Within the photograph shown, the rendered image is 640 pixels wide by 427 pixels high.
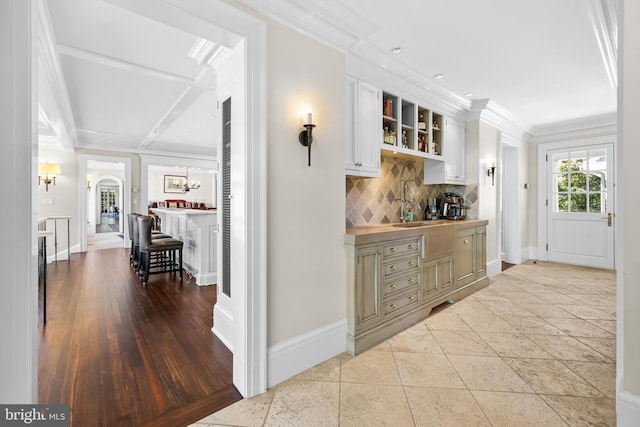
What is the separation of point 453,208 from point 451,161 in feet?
2.39

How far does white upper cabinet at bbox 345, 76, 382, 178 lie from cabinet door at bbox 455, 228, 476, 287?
1.59 meters

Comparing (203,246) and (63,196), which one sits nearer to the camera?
Answer: (203,246)

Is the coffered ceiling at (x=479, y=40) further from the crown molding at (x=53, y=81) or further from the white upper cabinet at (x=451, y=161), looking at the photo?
the crown molding at (x=53, y=81)

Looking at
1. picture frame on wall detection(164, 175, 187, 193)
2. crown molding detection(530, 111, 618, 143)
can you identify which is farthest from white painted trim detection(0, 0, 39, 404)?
picture frame on wall detection(164, 175, 187, 193)

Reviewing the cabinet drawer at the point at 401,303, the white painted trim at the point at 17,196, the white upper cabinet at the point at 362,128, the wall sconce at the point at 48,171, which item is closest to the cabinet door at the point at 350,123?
the white upper cabinet at the point at 362,128

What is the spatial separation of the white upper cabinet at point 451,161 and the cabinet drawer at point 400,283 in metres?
1.78

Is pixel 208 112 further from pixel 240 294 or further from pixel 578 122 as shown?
pixel 578 122

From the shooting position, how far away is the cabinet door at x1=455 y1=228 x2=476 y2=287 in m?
3.54

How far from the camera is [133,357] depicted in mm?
2197

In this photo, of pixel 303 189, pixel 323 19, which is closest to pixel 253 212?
pixel 303 189

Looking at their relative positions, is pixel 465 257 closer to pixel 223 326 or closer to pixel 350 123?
pixel 350 123

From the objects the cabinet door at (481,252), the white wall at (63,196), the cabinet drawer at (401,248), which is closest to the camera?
the cabinet drawer at (401,248)

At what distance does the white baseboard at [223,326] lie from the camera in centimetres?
240

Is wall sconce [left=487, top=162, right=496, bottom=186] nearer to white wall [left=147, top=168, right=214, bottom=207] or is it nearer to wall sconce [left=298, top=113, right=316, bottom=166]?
wall sconce [left=298, top=113, right=316, bottom=166]
